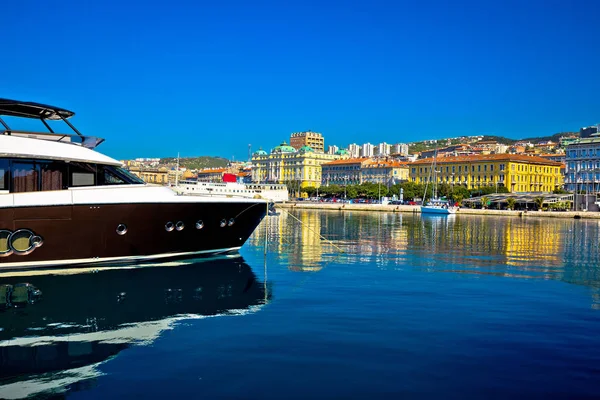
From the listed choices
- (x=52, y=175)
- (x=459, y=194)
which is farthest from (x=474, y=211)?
(x=52, y=175)

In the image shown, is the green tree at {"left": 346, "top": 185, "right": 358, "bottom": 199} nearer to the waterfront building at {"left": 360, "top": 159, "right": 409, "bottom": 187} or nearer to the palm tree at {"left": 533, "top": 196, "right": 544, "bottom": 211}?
the waterfront building at {"left": 360, "top": 159, "right": 409, "bottom": 187}

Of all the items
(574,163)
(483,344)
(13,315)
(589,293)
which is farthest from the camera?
(574,163)

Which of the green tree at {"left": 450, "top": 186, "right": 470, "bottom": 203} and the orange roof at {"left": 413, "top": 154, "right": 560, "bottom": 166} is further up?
the orange roof at {"left": 413, "top": 154, "right": 560, "bottom": 166}

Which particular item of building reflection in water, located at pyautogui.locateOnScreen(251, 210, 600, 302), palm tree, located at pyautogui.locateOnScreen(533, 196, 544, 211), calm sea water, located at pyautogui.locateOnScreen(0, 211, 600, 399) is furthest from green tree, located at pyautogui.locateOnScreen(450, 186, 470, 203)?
calm sea water, located at pyautogui.locateOnScreen(0, 211, 600, 399)

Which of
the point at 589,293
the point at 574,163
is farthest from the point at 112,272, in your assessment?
the point at 574,163

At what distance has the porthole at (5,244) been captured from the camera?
59.9 feet

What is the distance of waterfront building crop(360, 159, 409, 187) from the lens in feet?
566

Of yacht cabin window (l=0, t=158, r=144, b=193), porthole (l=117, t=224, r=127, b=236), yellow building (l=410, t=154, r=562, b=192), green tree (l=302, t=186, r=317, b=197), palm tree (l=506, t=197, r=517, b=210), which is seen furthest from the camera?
green tree (l=302, t=186, r=317, b=197)

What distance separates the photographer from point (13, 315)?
13719mm

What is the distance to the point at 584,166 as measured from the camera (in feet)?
410

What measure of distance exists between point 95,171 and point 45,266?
3601 millimetres

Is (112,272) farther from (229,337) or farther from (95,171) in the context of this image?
(229,337)

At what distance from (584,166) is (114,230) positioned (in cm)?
12617

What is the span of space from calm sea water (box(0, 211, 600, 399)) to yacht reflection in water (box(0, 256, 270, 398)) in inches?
2.1
